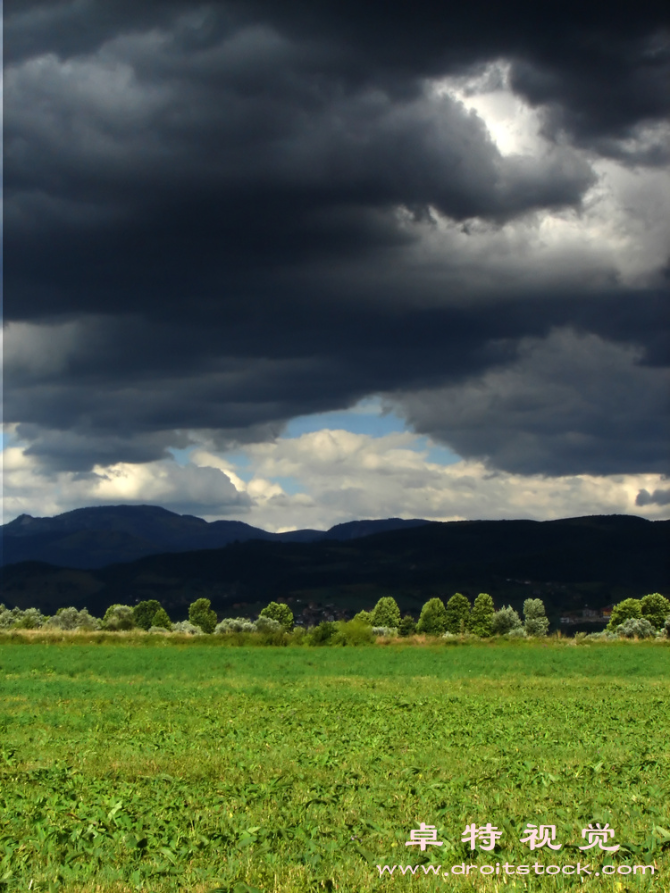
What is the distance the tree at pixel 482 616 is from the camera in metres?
184

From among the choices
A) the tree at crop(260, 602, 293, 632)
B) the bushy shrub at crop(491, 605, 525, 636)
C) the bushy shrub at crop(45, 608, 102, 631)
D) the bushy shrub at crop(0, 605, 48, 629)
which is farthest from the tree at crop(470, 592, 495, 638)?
the bushy shrub at crop(0, 605, 48, 629)

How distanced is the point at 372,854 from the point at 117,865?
3727mm

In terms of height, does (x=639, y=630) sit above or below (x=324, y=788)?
below

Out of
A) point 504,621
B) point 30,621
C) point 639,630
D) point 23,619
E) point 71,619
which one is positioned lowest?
point 504,621

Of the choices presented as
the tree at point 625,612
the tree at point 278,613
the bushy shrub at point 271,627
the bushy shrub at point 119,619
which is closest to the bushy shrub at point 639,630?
the tree at point 625,612

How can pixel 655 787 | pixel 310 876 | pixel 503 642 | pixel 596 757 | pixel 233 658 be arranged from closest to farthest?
1. pixel 310 876
2. pixel 655 787
3. pixel 596 757
4. pixel 233 658
5. pixel 503 642

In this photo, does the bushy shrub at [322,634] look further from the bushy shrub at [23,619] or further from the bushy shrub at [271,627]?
the bushy shrub at [23,619]

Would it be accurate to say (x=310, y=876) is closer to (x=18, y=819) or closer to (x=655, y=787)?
(x=18, y=819)

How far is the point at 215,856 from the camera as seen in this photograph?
1124cm

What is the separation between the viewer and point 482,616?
192m

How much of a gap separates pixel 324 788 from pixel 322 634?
6246 cm

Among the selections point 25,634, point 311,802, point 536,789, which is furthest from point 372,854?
point 25,634

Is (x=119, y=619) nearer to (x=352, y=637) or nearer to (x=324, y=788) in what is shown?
(x=352, y=637)

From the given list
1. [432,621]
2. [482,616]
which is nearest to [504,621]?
[482,616]
